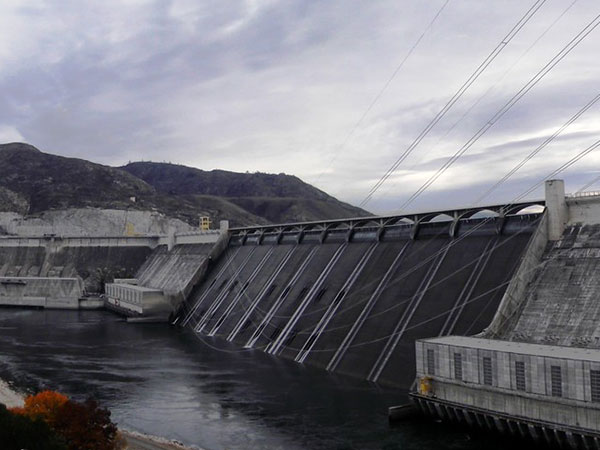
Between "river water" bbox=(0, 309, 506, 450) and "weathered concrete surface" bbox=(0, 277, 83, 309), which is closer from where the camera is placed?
"river water" bbox=(0, 309, 506, 450)

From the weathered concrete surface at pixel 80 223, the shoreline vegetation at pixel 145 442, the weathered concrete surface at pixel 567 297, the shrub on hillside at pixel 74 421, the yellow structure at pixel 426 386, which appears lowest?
the shoreline vegetation at pixel 145 442

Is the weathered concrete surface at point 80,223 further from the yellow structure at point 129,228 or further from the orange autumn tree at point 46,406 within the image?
the orange autumn tree at point 46,406

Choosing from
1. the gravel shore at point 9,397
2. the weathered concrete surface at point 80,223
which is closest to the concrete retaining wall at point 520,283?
the gravel shore at point 9,397

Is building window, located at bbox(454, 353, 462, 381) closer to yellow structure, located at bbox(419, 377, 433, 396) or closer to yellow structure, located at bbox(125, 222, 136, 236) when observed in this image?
yellow structure, located at bbox(419, 377, 433, 396)

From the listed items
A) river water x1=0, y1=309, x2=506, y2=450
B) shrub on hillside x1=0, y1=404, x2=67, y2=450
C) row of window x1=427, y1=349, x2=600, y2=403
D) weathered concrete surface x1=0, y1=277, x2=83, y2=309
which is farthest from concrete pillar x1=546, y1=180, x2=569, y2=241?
weathered concrete surface x1=0, y1=277, x2=83, y2=309

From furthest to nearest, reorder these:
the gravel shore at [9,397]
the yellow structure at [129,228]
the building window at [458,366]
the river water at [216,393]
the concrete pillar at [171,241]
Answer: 1. the yellow structure at [129,228]
2. the concrete pillar at [171,241]
3. the gravel shore at [9,397]
4. the river water at [216,393]
5. the building window at [458,366]

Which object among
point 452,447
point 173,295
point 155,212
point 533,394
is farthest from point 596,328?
point 155,212
